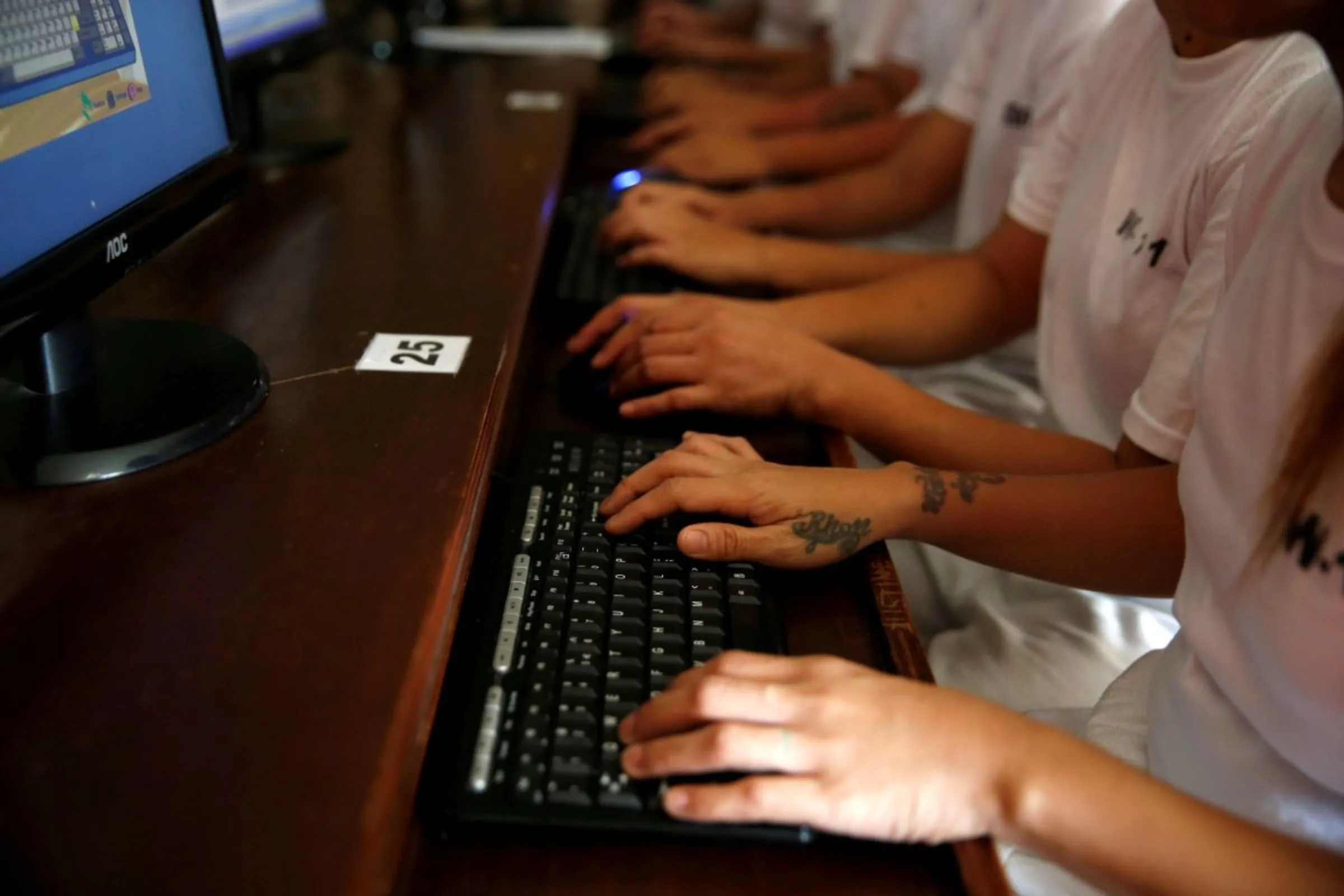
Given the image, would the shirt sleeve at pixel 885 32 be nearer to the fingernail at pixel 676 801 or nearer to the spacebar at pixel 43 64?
the spacebar at pixel 43 64

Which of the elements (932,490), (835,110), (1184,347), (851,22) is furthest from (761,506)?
(851,22)

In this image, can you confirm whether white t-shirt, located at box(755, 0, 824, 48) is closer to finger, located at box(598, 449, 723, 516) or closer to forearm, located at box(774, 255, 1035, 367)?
forearm, located at box(774, 255, 1035, 367)

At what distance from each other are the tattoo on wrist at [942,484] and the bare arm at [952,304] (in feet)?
1.14

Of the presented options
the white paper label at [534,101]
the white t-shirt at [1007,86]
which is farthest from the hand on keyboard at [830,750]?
the white paper label at [534,101]

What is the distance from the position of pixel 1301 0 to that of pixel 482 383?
0.57 metres

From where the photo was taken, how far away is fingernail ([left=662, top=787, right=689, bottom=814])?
0.49 m

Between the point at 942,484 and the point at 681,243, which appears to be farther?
the point at 681,243

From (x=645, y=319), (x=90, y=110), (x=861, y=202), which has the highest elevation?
(x=90, y=110)

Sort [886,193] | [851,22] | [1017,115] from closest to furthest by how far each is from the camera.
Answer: [1017,115] < [886,193] < [851,22]

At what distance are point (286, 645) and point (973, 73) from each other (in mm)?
1298

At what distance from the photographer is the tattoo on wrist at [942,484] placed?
29.9 inches

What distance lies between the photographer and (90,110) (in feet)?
2.17

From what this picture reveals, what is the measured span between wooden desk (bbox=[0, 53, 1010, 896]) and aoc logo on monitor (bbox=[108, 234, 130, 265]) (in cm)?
13

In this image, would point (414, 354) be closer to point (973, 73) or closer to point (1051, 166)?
point (1051, 166)
